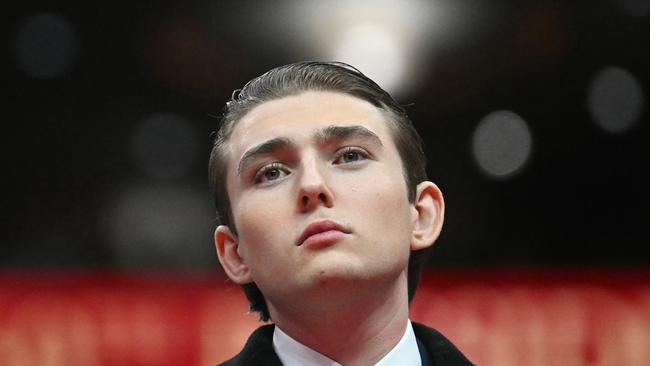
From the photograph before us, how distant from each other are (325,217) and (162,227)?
1.42 meters

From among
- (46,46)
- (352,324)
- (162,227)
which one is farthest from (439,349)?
(46,46)

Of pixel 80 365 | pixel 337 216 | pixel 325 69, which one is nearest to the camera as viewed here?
pixel 337 216

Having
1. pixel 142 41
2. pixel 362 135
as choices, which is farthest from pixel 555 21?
pixel 362 135

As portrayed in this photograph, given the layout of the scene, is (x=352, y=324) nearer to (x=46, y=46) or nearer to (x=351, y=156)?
(x=351, y=156)

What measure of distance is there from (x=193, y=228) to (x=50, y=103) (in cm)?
52

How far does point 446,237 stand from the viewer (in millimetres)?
2254

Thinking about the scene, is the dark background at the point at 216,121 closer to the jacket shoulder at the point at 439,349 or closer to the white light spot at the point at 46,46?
the white light spot at the point at 46,46

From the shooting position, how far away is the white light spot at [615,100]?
2.35m

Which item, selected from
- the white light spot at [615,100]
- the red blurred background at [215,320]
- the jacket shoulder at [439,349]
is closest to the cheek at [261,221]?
the jacket shoulder at [439,349]

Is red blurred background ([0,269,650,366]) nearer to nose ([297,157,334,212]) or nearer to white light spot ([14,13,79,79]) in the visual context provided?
white light spot ([14,13,79,79])

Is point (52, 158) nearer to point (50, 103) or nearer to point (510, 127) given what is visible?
point (50, 103)

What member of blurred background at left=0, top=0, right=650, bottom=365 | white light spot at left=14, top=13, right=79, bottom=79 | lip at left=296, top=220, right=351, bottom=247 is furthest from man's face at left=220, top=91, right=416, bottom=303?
white light spot at left=14, top=13, right=79, bottom=79

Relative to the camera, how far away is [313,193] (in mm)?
948

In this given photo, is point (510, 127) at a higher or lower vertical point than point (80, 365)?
higher
